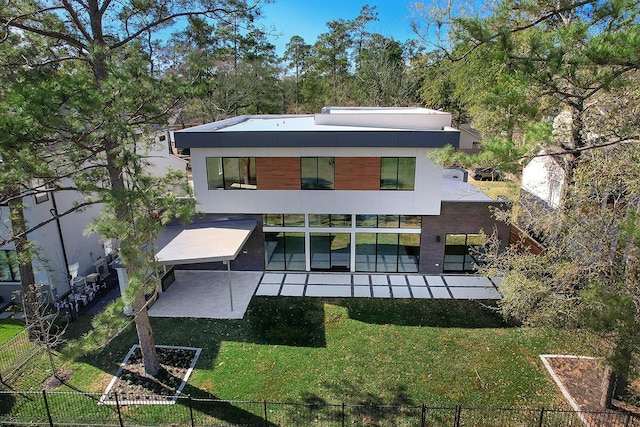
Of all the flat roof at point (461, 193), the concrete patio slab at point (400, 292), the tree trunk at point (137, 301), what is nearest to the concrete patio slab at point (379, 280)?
the concrete patio slab at point (400, 292)

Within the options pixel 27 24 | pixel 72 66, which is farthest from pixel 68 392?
pixel 27 24

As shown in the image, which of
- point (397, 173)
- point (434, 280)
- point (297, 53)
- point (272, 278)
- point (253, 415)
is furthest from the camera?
point (297, 53)

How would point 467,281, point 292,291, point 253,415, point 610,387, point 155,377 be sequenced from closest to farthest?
point 610,387, point 253,415, point 155,377, point 292,291, point 467,281

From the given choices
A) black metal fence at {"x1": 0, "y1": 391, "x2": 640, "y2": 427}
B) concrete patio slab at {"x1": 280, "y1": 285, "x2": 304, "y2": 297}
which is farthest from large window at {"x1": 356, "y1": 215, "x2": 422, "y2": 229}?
black metal fence at {"x1": 0, "y1": 391, "x2": 640, "y2": 427}

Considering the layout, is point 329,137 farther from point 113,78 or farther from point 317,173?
point 113,78

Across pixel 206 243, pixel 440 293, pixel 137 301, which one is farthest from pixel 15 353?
pixel 440 293

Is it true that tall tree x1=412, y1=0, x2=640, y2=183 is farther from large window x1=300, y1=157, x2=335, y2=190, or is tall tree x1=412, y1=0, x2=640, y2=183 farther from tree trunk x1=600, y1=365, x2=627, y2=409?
large window x1=300, y1=157, x2=335, y2=190

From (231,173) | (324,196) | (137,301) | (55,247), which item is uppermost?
(231,173)

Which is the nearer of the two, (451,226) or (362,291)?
(362,291)
